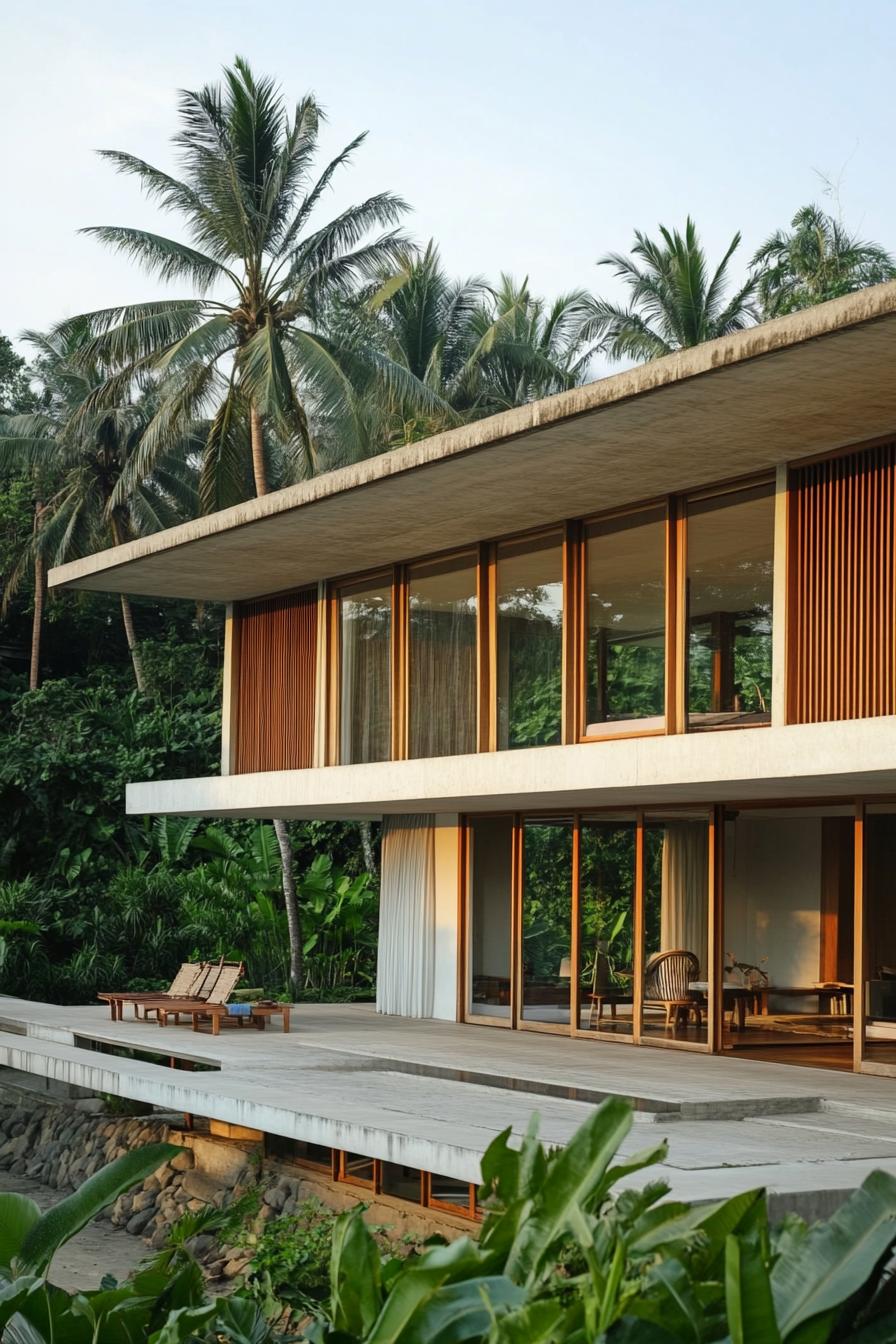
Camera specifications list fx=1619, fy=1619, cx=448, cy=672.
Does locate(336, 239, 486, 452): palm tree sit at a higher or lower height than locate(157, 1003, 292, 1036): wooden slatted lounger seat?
higher

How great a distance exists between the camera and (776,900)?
17078 mm

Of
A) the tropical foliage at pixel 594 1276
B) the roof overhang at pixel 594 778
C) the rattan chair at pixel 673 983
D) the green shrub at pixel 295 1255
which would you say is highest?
the roof overhang at pixel 594 778

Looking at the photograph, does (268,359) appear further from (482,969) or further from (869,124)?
(869,124)

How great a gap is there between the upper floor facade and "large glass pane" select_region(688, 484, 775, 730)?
0.07ft

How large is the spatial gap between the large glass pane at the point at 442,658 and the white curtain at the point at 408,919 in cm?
177

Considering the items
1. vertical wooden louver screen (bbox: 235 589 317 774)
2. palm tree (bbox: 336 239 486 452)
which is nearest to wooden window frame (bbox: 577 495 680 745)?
vertical wooden louver screen (bbox: 235 589 317 774)

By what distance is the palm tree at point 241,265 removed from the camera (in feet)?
72.7

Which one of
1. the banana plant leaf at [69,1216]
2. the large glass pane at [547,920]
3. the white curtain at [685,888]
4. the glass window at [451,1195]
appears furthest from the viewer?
the large glass pane at [547,920]

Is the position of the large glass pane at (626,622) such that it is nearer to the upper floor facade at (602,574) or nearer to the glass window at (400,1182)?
the upper floor facade at (602,574)

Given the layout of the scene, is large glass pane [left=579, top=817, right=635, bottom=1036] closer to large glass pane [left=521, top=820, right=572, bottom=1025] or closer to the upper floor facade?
large glass pane [left=521, top=820, right=572, bottom=1025]

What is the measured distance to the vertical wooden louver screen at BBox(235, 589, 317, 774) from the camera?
18.2 m

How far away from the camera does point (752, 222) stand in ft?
99.5

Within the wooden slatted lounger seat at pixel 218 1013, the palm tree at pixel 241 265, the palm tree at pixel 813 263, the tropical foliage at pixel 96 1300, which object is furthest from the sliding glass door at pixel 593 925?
the palm tree at pixel 813 263

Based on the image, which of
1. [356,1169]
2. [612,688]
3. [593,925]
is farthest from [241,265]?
[356,1169]
